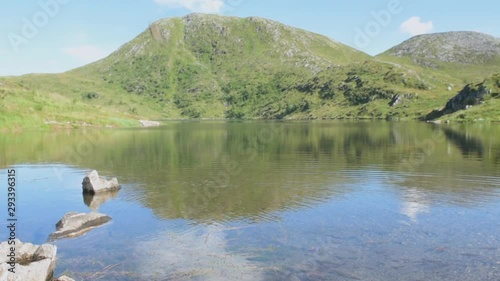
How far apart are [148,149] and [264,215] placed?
55.5m

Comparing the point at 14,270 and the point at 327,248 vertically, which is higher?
the point at 14,270

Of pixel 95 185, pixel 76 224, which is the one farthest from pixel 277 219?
pixel 95 185

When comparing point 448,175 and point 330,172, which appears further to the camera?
point 330,172

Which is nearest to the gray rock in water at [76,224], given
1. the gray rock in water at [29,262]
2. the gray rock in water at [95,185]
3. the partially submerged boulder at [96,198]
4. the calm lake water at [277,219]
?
the calm lake water at [277,219]

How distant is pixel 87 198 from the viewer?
131ft

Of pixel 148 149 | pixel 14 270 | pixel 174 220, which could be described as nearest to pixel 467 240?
pixel 174 220

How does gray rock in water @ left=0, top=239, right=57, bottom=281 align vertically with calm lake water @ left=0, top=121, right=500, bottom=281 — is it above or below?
above

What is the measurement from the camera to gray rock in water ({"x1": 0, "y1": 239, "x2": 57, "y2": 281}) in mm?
18383

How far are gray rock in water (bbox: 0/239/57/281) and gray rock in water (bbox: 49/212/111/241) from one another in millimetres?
6002

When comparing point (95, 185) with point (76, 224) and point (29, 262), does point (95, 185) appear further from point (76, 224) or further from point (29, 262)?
point (29, 262)

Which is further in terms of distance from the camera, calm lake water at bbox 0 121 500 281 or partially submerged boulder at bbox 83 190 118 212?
partially submerged boulder at bbox 83 190 118 212

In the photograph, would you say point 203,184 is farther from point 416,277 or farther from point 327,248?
point 416,277

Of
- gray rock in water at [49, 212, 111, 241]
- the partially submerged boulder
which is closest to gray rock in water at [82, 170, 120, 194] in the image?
the partially submerged boulder

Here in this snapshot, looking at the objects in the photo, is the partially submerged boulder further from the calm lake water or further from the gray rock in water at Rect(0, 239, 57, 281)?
the gray rock in water at Rect(0, 239, 57, 281)
